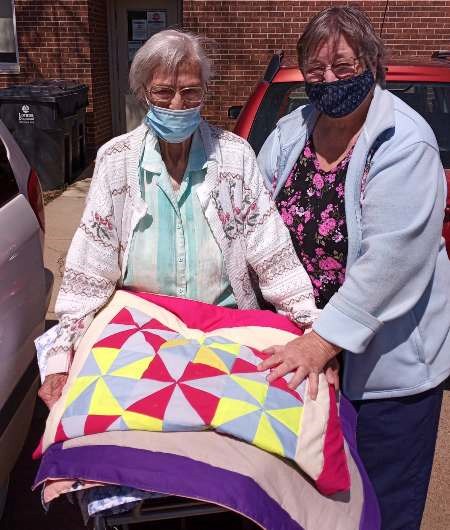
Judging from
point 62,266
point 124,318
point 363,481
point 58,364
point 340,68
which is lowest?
point 62,266

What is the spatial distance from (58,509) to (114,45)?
32.3ft

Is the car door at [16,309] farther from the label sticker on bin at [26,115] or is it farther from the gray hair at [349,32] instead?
the label sticker on bin at [26,115]

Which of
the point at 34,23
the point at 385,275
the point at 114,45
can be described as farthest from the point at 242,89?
the point at 385,275

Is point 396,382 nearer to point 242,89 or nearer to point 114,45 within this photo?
point 242,89

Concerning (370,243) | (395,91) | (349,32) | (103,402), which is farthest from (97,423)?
(395,91)

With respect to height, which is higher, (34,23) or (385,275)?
(34,23)

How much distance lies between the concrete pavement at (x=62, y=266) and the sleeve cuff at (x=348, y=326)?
156 centimetres

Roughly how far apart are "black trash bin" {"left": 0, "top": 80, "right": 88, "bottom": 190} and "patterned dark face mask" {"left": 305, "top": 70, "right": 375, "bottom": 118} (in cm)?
685

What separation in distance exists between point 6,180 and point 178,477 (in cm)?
195

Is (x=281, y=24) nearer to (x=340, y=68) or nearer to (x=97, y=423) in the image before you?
(x=340, y=68)

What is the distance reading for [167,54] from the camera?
1855mm

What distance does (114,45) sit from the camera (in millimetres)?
11305

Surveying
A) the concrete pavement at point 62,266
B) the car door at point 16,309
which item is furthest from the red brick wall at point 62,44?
the car door at point 16,309

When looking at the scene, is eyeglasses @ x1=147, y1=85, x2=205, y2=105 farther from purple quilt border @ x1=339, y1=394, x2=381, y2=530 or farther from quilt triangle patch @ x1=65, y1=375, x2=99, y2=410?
purple quilt border @ x1=339, y1=394, x2=381, y2=530
